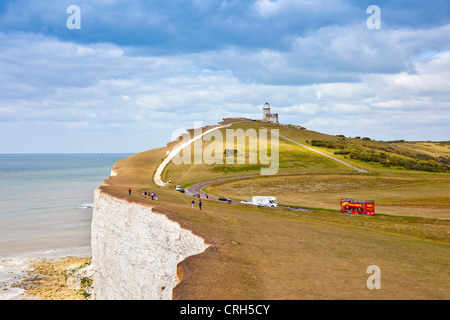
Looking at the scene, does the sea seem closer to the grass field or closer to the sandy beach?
the sandy beach

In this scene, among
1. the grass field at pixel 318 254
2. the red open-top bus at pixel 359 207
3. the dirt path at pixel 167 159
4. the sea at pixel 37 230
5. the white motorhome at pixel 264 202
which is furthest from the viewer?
the dirt path at pixel 167 159

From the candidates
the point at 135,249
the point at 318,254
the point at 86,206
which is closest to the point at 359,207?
the point at 318,254

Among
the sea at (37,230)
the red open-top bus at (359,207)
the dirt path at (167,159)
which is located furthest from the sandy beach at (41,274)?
the red open-top bus at (359,207)

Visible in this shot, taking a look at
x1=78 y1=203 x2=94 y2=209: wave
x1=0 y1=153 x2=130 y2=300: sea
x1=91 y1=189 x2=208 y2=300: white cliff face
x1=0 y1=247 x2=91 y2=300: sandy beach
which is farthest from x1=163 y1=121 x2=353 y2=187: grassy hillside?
x1=91 y1=189 x2=208 y2=300: white cliff face

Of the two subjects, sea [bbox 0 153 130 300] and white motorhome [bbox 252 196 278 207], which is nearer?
sea [bbox 0 153 130 300]

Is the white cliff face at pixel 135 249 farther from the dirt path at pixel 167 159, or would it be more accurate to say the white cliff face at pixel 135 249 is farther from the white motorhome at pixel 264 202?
the dirt path at pixel 167 159

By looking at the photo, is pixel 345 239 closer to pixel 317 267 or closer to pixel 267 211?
pixel 317 267
